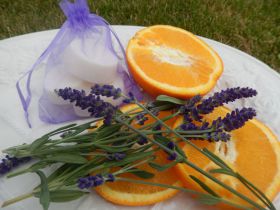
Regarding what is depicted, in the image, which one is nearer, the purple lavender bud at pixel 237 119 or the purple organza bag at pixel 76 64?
the purple lavender bud at pixel 237 119

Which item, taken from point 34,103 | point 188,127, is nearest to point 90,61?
point 34,103

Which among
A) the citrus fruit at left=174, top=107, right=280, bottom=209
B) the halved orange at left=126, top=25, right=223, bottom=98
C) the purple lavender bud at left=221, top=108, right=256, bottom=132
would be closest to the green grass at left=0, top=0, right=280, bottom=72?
the halved orange at left=126, top=25, right=223, bottom=98

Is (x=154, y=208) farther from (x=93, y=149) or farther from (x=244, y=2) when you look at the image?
(x=244, y=2)

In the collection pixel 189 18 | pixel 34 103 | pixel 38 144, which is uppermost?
pixel 38 144

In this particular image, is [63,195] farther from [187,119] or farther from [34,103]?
[34,103]

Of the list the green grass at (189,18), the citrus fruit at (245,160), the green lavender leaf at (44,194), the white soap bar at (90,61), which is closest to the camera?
the green lavender leaf at (44,194)

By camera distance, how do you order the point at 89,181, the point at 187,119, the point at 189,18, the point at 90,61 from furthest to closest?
the point at 189,18 < the point at 90,61 < the point at 187,119 < the point at 89,181

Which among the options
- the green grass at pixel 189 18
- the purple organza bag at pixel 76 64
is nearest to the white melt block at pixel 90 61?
the purple organza bag at pixel 76 64

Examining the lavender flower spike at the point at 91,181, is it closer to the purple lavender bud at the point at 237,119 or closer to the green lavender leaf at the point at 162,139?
the green lavender leaf at the point at 162,139
